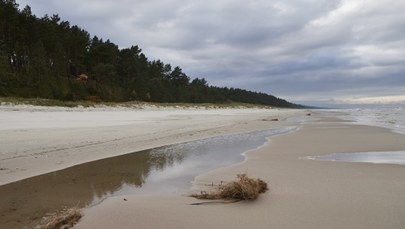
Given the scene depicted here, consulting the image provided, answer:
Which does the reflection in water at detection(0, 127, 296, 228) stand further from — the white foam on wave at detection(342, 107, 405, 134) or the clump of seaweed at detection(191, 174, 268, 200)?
the white foam on wave at detection(342, 107, 405, 134)

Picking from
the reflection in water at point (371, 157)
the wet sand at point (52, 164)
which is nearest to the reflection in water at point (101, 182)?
the wet sand at point (52, 164)

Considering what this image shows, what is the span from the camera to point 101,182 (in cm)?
741

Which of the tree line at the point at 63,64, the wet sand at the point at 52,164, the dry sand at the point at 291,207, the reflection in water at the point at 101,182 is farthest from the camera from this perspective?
the tree line at the point at 63,64

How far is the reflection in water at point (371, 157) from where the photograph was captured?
9.44 metres

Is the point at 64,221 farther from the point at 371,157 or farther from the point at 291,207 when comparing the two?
the point at 371,157

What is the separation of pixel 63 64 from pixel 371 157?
46.6 metres

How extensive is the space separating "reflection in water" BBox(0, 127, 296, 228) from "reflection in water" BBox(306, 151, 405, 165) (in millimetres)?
2588

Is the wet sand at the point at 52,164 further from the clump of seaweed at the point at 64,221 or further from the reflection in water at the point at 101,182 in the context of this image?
the clump of seaweed at the point at 64,221

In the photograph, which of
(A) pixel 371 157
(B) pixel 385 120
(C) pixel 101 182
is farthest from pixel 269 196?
(B) pixel 385 120

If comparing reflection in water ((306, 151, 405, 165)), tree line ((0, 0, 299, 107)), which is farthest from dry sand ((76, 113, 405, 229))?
tree line ((0, 0, 299, 107))

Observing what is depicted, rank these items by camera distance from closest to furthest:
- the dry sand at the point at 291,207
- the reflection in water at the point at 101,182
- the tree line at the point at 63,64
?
the dry sand at the point at 291,207, the reflection in water at the point at 101,182, the tree line at the point at 63,64

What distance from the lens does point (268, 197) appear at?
579 centimetres

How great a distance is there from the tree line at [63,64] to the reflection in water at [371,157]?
3049 cm

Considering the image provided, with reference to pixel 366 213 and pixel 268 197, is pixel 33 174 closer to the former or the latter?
pixel 268 197
